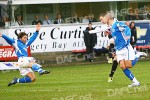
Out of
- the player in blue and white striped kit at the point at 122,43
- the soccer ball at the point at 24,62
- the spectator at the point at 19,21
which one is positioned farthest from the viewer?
the spectator at the point at 19,21

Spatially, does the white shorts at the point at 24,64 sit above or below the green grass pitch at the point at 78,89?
above

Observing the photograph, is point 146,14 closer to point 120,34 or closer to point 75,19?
point 75,19

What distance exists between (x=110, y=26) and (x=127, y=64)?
1.35 m

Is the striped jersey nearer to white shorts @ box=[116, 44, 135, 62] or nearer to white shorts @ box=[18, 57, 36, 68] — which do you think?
white shorts @ box=[116, 44, 135, 62]

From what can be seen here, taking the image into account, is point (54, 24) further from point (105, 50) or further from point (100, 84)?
point (100, 84)

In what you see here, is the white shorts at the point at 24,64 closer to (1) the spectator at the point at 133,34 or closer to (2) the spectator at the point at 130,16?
(1) the spectator at the point at 133,34

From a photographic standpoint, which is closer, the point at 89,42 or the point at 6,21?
the point at 89,42

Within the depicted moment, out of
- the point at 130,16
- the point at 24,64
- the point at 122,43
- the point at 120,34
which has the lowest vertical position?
the point at 24,64

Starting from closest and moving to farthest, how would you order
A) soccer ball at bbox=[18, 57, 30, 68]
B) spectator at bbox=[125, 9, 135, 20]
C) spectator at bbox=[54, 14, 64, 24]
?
soccer ball at bbox=[18, 57, 30, 68]
spectator at bbox=[54, 14, 64, 24]
spectator at bbox=[125, 9, 135, 20]

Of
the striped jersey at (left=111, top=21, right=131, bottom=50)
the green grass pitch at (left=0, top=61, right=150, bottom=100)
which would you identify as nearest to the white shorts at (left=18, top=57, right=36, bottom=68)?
the green grass pitch at (left=0, top=61, right=150, bottom=100)

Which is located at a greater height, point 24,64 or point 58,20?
point 58,20

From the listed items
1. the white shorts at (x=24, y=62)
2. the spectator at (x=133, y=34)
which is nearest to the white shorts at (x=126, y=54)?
the white shorts at (x=24, y=62)

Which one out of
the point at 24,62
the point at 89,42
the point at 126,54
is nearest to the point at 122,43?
the point at 126,54

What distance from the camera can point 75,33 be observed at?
33.2m
